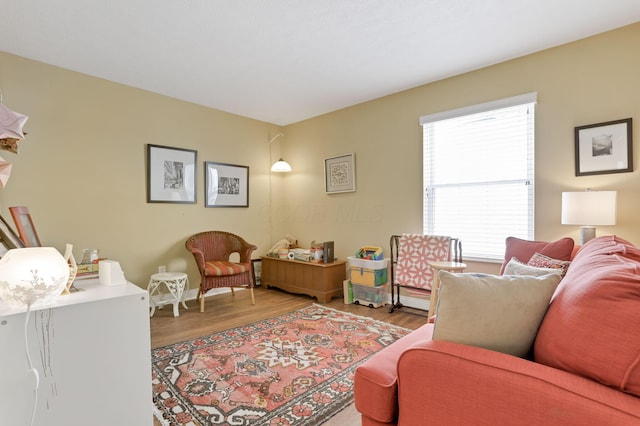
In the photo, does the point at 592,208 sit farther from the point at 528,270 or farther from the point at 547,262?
the point at 528,270

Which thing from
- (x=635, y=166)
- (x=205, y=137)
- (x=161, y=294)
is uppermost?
(x=205, y=137)

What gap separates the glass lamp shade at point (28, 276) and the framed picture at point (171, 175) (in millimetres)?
2769

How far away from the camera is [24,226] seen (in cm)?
144

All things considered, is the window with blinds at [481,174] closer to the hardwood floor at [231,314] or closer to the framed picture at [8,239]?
the hardwood floor at [231,314]

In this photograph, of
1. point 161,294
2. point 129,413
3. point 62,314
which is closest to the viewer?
point 62,314

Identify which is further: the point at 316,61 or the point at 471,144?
the point at 471,144

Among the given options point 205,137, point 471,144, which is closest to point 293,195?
point 205,137

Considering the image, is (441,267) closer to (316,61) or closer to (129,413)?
(316,61)

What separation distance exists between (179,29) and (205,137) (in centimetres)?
187

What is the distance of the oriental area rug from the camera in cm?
173

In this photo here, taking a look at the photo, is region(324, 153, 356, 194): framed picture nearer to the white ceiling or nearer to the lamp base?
the white ceiling

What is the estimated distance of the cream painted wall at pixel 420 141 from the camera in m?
2.50

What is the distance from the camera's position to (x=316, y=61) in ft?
9.86

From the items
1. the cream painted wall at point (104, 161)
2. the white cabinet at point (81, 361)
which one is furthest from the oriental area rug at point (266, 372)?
the cream painted wall at point (104, 161)
